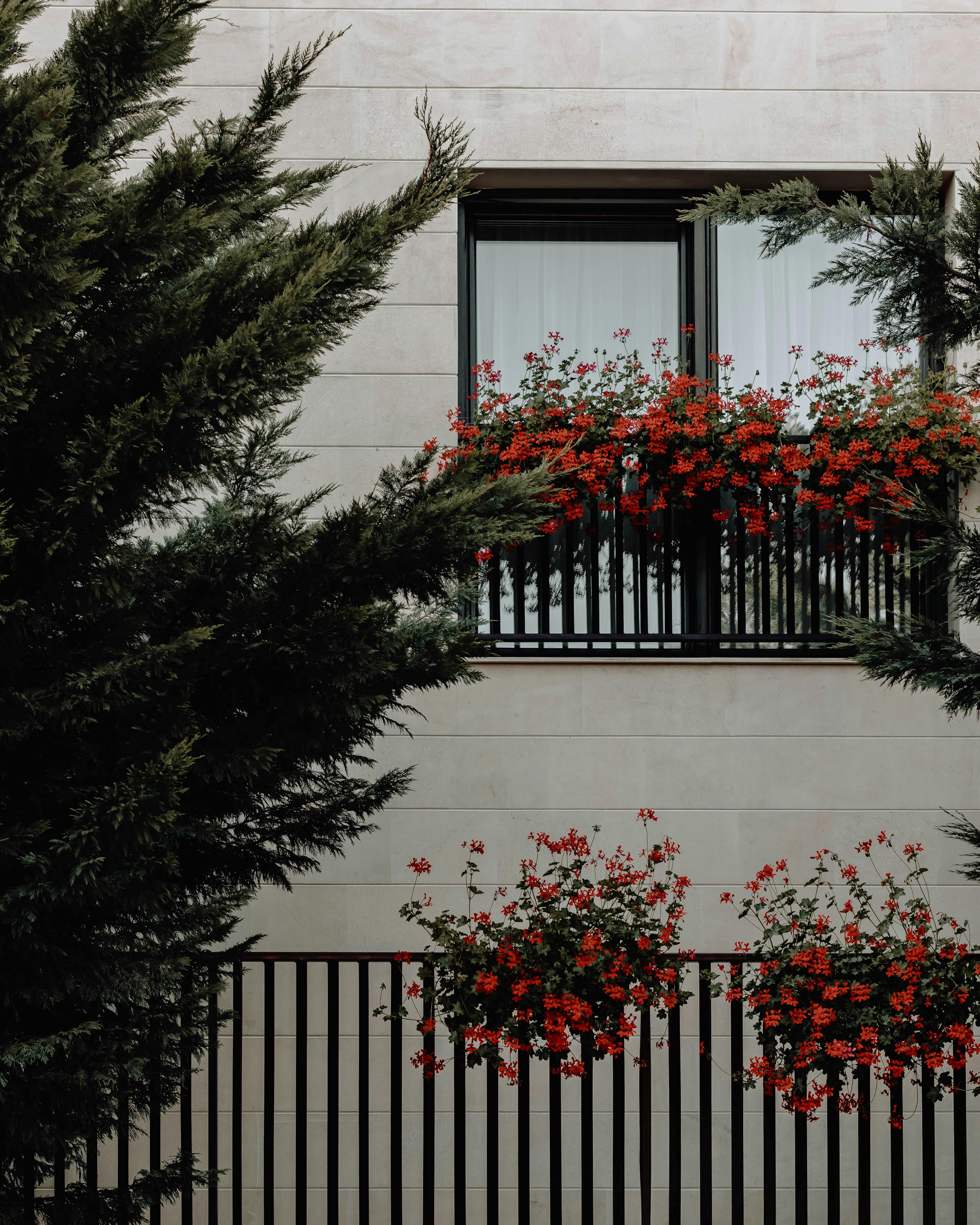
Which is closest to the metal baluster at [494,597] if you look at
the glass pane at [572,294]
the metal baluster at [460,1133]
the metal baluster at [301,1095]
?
the glass pane at [572,294]

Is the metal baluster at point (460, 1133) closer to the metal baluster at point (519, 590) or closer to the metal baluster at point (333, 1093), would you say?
the metal baluster at point (333, 1093)

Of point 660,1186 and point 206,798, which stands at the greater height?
point 206,798

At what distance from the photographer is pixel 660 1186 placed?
439 cm

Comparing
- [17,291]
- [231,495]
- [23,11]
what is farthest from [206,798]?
[23,11]

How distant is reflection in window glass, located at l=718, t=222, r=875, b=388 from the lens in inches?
198

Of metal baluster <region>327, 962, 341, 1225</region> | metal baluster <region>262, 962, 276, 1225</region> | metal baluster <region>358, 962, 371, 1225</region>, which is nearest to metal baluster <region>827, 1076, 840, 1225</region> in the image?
metal baluster <region>358, 962, 371, 1225</region>

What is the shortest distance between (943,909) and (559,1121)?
2113 mm

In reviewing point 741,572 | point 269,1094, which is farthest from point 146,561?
point 741,572

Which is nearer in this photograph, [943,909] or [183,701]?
[183,701]

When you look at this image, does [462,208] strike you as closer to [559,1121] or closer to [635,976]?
[635,976]

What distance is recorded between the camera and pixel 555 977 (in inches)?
128

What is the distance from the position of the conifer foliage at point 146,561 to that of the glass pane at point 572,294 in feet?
7.29

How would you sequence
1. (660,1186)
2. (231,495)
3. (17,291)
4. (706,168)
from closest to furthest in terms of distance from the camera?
(17,291), (231,495), (660,1186), (706,168)

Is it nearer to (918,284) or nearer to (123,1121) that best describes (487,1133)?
(123,1121)
